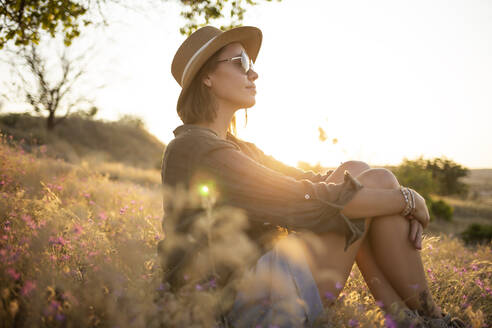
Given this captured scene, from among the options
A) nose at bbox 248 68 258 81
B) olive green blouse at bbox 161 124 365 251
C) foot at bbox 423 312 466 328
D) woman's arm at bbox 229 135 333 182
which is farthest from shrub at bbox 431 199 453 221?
olive green blouse at bbox 161 124 365 251

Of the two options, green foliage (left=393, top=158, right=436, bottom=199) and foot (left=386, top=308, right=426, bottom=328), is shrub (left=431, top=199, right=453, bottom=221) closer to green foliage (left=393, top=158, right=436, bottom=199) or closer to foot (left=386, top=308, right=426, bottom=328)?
green foliage (left=393, top=158, right=436, bottom=199)

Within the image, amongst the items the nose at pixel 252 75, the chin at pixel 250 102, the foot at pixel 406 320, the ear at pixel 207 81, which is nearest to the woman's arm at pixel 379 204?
the foot at pixel 406 320

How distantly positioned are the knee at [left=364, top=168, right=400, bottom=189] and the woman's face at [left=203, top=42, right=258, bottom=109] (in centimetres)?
99

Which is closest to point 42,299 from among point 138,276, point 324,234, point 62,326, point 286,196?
point 62,326

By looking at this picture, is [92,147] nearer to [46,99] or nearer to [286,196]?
[46,99]

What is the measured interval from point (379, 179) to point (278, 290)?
88cm

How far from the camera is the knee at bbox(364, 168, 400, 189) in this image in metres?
1.90

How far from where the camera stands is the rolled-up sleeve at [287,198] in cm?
169

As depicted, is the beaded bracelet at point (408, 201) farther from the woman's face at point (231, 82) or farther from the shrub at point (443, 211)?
the shrub at point (443, 211)

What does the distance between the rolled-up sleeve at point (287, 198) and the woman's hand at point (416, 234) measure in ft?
1.32

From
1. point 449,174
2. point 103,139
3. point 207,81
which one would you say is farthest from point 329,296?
point 449,174

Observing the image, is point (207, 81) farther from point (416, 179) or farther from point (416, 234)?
point (416, 179)

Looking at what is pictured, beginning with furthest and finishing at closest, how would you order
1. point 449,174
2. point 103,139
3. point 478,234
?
point 449,174 → point 103,139 → point 478,234

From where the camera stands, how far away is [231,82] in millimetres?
2357
